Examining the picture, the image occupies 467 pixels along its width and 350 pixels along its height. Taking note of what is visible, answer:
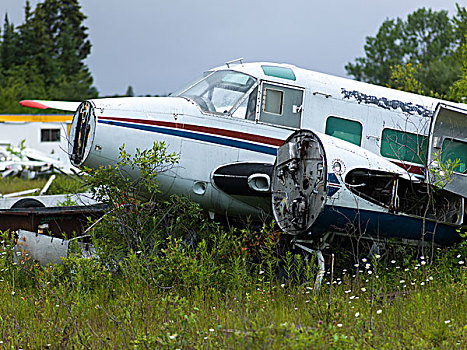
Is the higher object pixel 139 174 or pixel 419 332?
pixel 139 174

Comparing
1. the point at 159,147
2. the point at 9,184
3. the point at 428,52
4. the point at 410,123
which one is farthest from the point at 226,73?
the point at 428,52

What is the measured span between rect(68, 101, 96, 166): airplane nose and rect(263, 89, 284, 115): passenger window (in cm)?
241

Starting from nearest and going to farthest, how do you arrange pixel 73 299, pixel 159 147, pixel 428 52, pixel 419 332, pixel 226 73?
pixel 419 332 < pixel 73 299 < pixel 159 147 < pixel 226 73 < pixel 428 52

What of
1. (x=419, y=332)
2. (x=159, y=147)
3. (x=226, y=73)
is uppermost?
(x=226, y=73)

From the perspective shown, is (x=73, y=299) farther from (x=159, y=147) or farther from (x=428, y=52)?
(x=428, y=52)

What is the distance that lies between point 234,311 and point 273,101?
12.3 ft

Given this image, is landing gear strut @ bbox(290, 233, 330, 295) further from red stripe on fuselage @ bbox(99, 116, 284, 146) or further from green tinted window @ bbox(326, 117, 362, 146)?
green tinted window @ bbox(326, 117, 362, 146)

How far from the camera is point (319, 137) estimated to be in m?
7.59

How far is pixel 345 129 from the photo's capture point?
9.28 metres

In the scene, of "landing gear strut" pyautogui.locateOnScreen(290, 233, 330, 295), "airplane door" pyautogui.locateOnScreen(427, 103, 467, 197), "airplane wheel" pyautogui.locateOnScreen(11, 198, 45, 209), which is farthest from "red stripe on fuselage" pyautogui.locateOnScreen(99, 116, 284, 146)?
"airplane wheel" pyautogui.locateOnScreen(11, 198, 45, 209)

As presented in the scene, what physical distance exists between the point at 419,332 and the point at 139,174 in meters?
4.31

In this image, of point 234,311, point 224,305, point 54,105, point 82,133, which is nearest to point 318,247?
point 224,305

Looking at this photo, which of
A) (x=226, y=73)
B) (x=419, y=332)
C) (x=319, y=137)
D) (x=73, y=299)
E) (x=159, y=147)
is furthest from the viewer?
(x=226, y=73)

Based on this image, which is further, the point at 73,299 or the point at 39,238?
the point at 39,238
